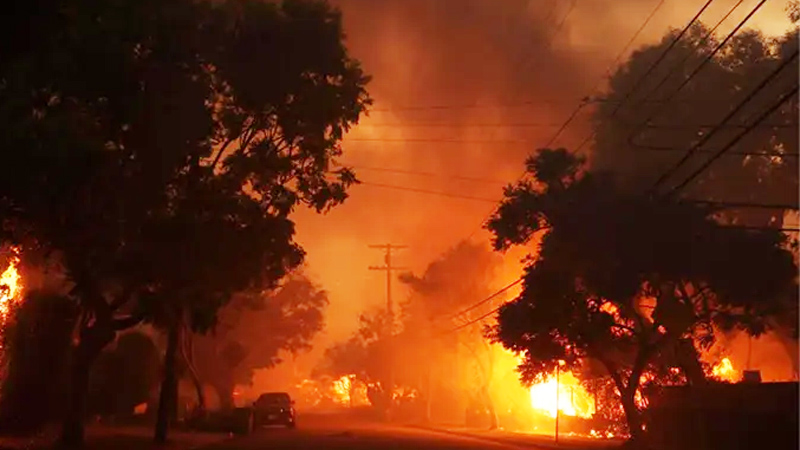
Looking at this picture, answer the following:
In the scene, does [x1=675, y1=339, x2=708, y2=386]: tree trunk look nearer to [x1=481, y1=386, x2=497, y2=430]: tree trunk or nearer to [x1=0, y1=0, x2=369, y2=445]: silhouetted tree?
[x1=0, y1=0, x2=369, y2=445]: silhouetted tree

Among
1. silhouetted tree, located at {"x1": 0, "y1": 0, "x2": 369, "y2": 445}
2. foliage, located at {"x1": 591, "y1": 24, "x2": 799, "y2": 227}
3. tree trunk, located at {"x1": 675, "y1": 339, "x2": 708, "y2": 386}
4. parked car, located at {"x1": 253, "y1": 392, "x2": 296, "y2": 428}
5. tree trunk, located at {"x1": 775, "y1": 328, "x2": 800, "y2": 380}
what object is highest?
foliage, located at {"x1": 591, "y1": 24, "x2": 799, "y2": 227}

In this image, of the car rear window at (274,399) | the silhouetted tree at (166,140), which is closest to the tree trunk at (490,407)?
the car rear window at (274,399)

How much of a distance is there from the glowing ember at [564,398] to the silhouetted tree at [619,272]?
11213 mm

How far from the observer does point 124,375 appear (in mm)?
40312

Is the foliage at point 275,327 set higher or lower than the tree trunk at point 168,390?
higher

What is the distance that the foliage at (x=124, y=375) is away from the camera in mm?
38406

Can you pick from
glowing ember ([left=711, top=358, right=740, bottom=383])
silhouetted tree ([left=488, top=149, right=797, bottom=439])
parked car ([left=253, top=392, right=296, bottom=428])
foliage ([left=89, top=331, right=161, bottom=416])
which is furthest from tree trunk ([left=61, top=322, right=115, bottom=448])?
glowing ember ([left=711, top=358, right=740, bottom=383])

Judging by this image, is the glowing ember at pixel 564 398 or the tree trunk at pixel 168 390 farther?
the glowing ember at pixel 564 398

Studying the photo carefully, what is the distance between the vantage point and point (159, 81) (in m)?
20.9

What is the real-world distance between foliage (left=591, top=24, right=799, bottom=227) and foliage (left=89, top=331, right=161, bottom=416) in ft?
69.6

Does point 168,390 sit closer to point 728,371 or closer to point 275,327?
point 728,371

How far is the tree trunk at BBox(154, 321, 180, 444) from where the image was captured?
94.8 ft

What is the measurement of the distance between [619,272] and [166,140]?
15615 millimetres

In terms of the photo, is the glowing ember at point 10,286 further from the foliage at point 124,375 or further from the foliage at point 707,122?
the foliage at point 707,122
